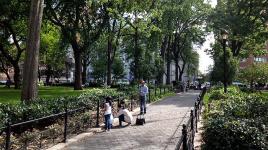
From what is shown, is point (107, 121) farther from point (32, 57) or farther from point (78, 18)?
point (78, 18)

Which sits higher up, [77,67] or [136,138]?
[77,67]

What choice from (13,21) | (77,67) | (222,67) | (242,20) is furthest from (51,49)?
(242,20)

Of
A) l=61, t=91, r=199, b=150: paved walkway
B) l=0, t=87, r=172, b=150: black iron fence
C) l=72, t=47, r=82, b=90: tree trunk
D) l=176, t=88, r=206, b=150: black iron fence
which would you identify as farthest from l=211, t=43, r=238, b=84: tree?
→ l=176, t=88, r=206, b=150: black iron fence

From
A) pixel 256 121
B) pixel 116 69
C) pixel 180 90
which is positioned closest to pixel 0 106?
pixel 256 121

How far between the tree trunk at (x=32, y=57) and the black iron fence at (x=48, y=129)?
2.23 meters

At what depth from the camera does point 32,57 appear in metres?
16.2

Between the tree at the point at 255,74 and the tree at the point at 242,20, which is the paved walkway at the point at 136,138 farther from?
the tree at the point at 255,74

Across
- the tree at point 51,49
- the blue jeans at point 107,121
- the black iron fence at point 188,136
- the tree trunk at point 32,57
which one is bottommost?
the blue jeans at point 107,121

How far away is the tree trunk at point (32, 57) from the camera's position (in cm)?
1612

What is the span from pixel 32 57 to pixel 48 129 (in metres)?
Answer: 5.22

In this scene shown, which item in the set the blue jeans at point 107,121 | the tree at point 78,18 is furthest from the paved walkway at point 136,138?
the tree at point 78,18

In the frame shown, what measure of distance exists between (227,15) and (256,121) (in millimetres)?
39036

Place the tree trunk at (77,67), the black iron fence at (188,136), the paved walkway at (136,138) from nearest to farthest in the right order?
the black iron fence at (188,136), the paved walkway at (136,138), the tree trunk at (77,67)

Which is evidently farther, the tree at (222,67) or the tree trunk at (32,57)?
Result: the tree at (222,67)
